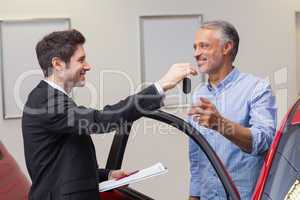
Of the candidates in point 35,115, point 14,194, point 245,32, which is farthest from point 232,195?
point 245,32

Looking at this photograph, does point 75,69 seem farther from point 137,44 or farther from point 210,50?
point 137,44

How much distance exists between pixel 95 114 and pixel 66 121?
0.10 m

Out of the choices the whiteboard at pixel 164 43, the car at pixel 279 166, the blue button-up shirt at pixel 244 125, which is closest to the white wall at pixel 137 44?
the whiteboard at pixel 164 43

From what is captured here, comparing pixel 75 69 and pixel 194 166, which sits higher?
pixel 75 69

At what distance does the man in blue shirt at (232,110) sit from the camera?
1.61 meters

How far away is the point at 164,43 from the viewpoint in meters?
3.88

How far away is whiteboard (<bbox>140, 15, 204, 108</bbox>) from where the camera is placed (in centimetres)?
387

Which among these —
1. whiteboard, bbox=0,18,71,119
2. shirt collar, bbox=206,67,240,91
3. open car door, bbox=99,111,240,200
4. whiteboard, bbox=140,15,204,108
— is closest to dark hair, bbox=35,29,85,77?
open car door, bbox=99,111,240,200

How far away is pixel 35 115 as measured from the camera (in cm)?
157

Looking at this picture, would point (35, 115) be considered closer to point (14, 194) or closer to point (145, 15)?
point (14, 194)

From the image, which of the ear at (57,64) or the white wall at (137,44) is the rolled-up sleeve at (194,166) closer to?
the ear at (57,64)

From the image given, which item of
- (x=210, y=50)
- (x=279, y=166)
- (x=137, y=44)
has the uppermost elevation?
(x=137, y=44)

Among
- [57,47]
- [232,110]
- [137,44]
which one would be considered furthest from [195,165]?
[137,44]

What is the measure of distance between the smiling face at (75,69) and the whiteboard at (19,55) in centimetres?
214
